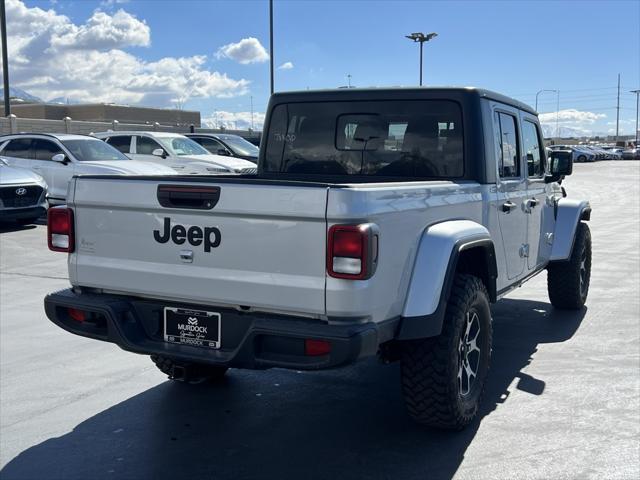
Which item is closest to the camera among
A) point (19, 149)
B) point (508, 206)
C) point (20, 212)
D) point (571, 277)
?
point (508, 206)

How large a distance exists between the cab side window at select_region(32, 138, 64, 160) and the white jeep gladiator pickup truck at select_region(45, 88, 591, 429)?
33.6 feet

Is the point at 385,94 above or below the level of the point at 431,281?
above

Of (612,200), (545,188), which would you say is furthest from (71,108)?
(545,188)

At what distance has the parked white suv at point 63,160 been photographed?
1335cm

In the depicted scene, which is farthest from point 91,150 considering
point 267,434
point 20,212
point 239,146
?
point 267,434

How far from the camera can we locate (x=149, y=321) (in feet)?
12.5

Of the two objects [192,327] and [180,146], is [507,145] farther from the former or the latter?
[180,146]

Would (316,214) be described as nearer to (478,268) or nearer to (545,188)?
(478,268)

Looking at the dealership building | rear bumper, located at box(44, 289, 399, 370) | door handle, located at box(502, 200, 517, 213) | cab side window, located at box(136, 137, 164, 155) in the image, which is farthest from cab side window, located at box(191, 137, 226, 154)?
the dealership building

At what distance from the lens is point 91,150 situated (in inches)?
551

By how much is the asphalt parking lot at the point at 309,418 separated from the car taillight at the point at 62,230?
111 cm

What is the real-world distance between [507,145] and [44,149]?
11250 mm

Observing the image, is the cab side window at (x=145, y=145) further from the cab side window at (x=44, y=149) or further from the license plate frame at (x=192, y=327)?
the license plate frame at (x=192, y=327)

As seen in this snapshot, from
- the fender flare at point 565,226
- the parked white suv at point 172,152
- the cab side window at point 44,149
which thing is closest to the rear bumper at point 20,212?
the cab side window at point 44,149
